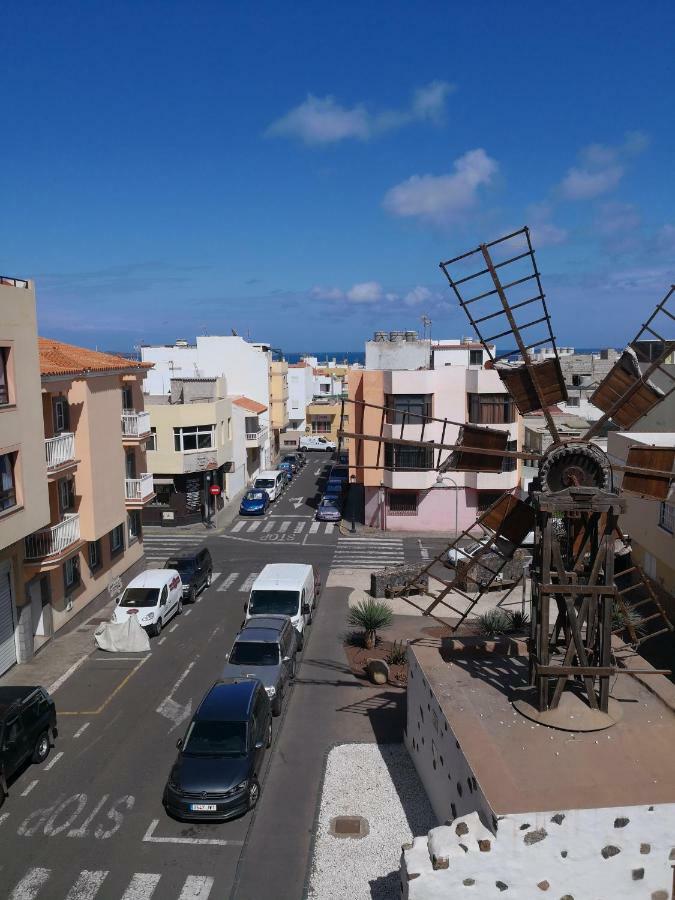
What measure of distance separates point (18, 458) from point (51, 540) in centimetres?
383

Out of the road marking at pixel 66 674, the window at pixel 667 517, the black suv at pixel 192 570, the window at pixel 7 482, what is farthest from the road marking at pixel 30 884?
the window at pixel 667 517

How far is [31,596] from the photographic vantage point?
2292cm

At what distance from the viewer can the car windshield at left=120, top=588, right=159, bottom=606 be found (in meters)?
25.3

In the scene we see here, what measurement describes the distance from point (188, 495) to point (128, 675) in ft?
77.9

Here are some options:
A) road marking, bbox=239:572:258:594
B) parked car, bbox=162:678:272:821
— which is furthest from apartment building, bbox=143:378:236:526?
parked car, bbox=162:678:272:821

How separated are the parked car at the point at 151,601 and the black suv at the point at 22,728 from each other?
6.95 meters

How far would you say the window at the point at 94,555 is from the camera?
91.4 feet

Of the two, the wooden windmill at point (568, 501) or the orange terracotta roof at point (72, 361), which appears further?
the orange terracotta roof at point (72, 361)

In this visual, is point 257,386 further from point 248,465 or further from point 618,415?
point 618,415

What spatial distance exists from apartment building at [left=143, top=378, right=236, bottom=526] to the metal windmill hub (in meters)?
32.4

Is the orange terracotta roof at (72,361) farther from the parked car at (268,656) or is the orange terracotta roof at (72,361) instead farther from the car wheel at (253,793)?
the car wheel at (253,793)

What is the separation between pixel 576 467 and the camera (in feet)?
43.7

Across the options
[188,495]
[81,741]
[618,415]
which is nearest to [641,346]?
[618,415]

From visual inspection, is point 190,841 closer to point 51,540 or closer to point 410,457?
point 51,540
